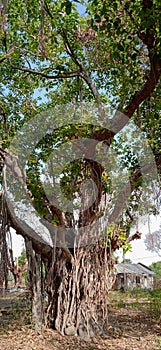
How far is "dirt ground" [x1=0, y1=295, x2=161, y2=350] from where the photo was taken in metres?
4.25

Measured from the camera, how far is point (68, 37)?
461cm

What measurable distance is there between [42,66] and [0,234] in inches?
101

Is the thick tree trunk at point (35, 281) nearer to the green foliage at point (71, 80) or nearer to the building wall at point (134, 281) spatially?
the green foliage at point (71, 80)

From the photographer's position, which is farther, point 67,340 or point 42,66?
point 42,66

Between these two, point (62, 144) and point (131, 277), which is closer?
point (62, 144)

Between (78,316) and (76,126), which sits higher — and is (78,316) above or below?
below

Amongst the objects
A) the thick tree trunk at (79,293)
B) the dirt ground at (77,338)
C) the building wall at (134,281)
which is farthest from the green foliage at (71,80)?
the building wall at (134,281)

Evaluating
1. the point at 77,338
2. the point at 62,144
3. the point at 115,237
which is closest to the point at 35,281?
the point at 77,338

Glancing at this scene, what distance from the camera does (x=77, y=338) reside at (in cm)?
467

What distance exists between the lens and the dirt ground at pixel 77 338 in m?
4.25

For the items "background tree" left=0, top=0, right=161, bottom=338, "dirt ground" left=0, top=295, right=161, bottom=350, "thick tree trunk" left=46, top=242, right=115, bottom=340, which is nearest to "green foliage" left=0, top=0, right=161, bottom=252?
"background tree" left=0, top=0, right=161, bottom=338

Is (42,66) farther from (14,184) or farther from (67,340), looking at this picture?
(67,340)

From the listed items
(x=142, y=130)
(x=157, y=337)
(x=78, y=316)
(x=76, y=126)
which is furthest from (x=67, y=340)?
(x=142, y=130)

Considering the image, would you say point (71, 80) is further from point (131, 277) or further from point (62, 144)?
point (131, 277)
